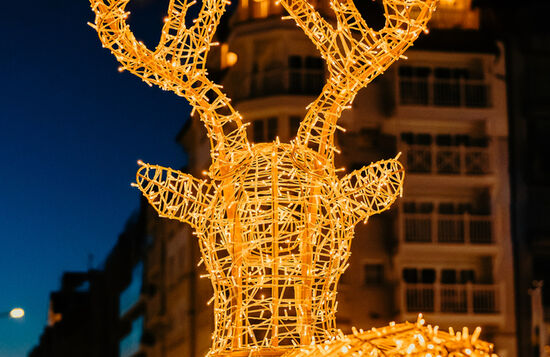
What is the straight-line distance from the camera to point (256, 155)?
6.58 m

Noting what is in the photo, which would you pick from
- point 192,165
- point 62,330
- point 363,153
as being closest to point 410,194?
point 363,153

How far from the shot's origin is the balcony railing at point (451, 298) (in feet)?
67.6

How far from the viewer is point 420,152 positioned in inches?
851

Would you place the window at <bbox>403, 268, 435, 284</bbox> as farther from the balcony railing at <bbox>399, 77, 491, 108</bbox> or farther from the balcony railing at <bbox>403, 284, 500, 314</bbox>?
the balcony railing at <bbox>399, 77, 491, 108</bbox>

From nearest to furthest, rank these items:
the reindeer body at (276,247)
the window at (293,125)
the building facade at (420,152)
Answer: the reindeer body at (276,247) → the window at (293,125) → the building facade at (420,152)

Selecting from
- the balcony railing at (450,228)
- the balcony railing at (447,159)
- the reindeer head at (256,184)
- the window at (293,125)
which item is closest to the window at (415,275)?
the balcony railing at (450,228)

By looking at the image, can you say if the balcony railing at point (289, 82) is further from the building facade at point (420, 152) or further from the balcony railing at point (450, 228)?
the balcony railing at point (450, 228)

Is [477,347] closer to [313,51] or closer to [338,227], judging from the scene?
[338,227]

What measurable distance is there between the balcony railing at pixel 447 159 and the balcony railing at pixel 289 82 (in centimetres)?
212

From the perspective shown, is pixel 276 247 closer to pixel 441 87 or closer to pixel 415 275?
pixel 415 275

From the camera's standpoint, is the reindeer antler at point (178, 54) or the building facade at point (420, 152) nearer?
the reindeer antler at point (178, 54)

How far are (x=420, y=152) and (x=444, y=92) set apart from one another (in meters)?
1.35

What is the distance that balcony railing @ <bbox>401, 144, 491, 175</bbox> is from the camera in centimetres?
2141

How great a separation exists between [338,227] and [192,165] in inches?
706
